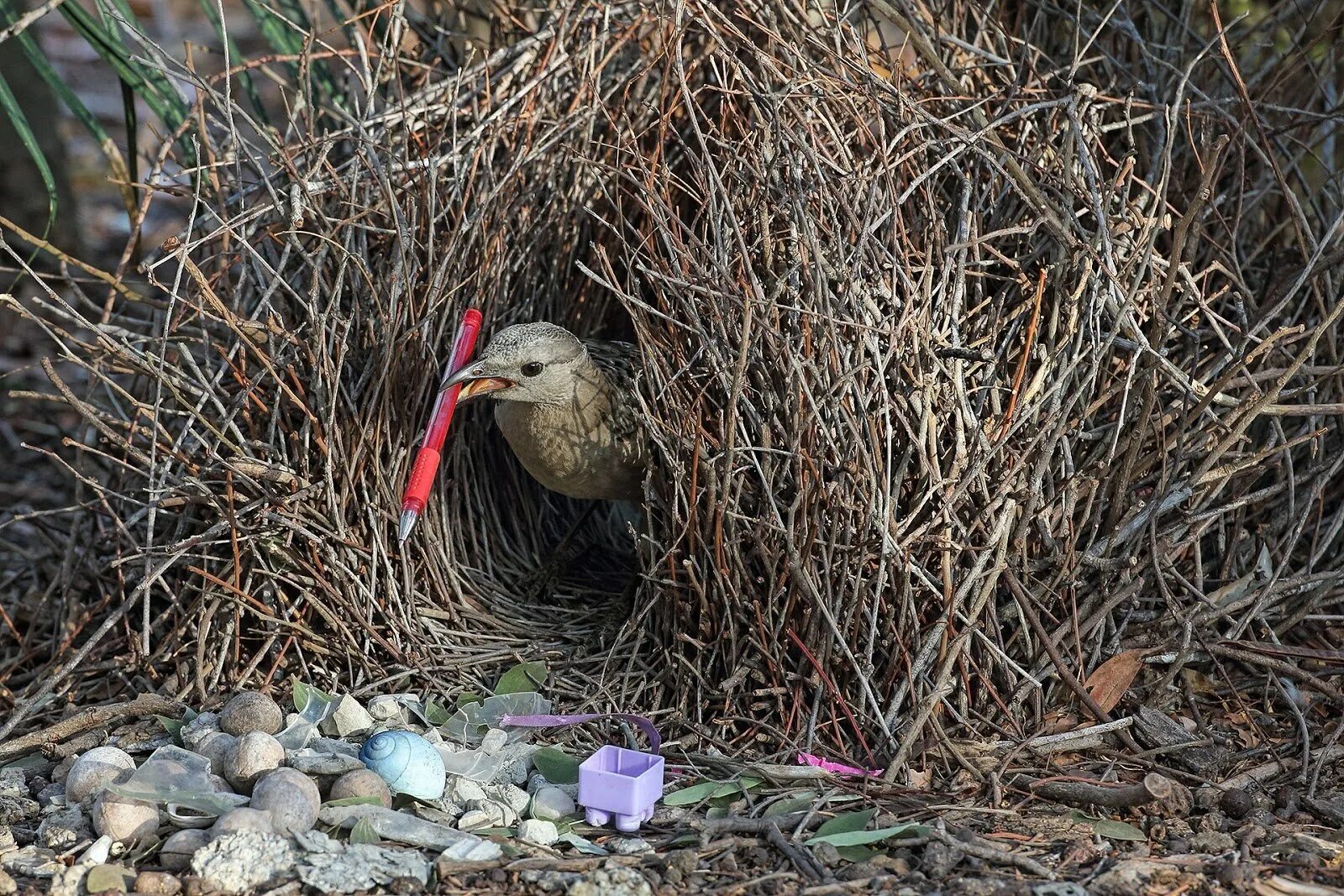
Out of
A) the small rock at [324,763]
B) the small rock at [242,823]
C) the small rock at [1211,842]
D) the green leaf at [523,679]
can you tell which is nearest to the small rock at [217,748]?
the small rock at [324,763]

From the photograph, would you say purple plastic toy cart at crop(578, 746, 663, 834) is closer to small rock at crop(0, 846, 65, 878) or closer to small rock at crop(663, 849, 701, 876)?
small rock at crop(663, 849, 701, 876)

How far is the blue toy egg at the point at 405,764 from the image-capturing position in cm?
246

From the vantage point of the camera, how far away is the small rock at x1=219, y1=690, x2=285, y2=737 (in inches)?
104

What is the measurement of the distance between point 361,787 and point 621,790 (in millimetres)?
467

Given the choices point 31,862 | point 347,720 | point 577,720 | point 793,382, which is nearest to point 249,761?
point 347,720

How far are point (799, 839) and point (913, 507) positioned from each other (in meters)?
0.70

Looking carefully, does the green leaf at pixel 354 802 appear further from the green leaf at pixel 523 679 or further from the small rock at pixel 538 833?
the green leaf at pixel 523 679

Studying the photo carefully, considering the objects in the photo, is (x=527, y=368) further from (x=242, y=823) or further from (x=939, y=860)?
(x=939, y=860)

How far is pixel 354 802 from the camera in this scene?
2395 mm

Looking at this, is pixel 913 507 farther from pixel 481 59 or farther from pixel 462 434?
pixel 481 59

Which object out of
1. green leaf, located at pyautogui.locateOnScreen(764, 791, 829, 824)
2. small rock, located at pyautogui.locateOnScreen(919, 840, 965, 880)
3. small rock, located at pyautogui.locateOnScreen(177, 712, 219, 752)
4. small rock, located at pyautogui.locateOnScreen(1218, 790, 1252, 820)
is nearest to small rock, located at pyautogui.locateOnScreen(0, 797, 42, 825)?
small rock, located at pyautogui.locateOnScreen(177, 712, 219, 752)

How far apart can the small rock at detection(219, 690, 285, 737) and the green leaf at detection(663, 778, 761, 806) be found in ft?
2.63

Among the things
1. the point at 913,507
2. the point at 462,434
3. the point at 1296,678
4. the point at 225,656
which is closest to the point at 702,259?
the point at 913,507

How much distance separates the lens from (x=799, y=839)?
236 centimetres
